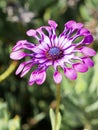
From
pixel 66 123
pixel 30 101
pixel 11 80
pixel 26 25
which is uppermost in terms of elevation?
pixel 26 25

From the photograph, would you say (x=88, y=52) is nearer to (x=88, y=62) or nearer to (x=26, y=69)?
(x=88, y=62)

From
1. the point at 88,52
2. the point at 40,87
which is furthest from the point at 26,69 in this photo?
the point at 40,87

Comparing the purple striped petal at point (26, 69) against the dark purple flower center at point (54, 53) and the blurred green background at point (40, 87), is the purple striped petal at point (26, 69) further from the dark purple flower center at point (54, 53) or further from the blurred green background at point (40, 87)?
the blurred green background at point (40, 87)

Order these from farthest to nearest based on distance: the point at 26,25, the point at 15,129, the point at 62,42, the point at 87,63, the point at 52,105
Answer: the point at 26,25, the point at 52,105, the point at 15,129, the point at 62,42, the point at 87,63

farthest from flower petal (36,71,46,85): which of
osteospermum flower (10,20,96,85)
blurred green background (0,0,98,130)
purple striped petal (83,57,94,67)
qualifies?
blurred green background (0,0,98,130)

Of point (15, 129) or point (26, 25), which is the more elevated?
point (26, 25)

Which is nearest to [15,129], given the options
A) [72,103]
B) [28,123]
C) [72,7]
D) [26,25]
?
[72,103]

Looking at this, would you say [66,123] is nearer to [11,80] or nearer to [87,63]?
[11,80]

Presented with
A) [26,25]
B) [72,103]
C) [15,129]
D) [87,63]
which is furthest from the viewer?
[26,25]

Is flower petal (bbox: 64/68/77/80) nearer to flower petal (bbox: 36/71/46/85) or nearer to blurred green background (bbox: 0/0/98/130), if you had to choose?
flower petal (bbox: 36/71/46/85)
